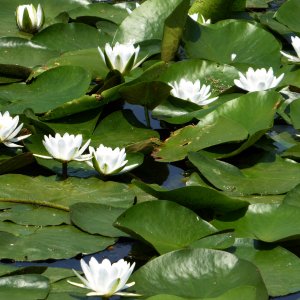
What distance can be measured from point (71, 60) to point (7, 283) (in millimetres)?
1589

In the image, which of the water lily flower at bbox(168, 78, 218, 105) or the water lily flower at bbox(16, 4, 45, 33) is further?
the water lily flower at bbox(16, 4, 45, 33)

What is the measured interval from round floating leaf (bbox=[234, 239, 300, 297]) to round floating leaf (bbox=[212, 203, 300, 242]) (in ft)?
0.11

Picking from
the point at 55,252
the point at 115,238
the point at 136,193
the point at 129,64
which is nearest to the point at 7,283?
the point at 55,252

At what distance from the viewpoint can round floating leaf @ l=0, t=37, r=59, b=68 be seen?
11.8 feet

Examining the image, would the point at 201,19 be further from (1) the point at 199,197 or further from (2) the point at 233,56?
(1) the point at 199,197

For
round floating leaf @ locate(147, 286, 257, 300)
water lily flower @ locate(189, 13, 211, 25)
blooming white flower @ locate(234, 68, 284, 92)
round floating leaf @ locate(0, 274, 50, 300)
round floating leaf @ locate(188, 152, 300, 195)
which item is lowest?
round floating leaf @ locate(188, 152, 300, 195)

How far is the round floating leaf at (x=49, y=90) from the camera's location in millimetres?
3137

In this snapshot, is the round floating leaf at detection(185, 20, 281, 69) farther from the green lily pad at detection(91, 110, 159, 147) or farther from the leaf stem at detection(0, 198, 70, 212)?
the leaf stem at detection(0, 198, 70, 212)

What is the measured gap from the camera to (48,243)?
2.33m

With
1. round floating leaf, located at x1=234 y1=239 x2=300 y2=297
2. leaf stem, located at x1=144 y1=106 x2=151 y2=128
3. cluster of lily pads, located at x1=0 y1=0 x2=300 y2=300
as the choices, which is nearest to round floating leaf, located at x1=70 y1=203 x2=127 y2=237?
cluster of lily pads, located at x1=0 y1=0 x2=300 y2=300

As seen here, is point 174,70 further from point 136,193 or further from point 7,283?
point 7,283

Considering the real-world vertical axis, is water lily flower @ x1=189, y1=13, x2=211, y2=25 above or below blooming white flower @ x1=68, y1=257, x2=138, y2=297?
below

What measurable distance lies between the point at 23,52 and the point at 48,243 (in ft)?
4.91

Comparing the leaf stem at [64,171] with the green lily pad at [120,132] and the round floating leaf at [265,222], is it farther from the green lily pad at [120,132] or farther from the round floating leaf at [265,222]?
the round floating leaf at [265,222]
